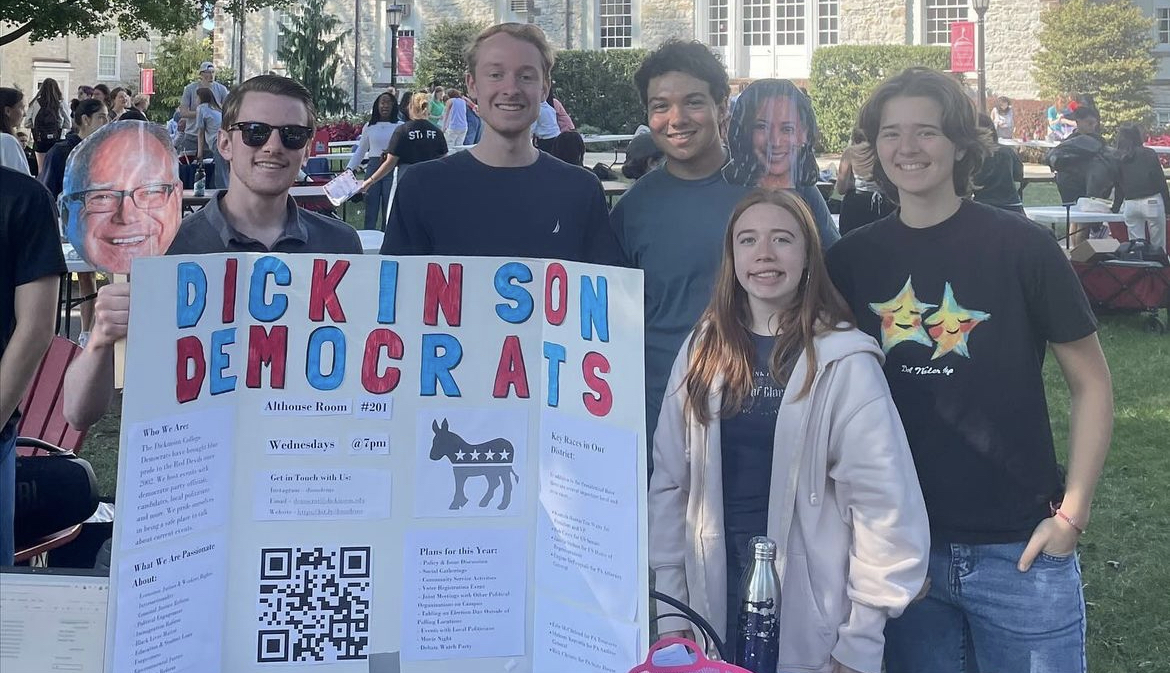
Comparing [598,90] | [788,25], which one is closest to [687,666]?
[598,90]

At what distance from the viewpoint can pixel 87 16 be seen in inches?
741

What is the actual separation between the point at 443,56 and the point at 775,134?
102ft

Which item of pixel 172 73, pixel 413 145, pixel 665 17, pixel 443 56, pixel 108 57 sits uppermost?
pixel 108 57

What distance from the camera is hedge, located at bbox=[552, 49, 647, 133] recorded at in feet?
102

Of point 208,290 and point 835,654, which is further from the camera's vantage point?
point 835,654

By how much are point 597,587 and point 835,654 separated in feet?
2.15

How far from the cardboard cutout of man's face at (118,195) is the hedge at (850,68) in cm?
2746

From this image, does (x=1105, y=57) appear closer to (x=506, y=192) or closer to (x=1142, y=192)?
(x=1142, y=192)

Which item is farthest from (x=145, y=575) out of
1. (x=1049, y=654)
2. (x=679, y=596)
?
(x=1049, y=654)

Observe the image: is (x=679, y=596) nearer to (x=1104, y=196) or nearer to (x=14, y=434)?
(x=14, y=434)

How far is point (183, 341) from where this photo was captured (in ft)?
5.81

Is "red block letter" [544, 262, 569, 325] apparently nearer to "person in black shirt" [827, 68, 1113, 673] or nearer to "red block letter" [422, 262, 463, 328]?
"red block letter" [422, 262, 463, 328]

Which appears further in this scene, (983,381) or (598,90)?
(598,90)

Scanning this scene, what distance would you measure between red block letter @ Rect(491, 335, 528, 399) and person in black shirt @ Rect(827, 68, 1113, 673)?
2.67 feet
